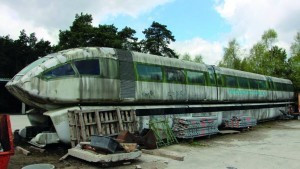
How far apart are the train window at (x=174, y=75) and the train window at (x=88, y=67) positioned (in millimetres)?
4029

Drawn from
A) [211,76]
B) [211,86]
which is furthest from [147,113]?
[211,76]

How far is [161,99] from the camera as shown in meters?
14.1

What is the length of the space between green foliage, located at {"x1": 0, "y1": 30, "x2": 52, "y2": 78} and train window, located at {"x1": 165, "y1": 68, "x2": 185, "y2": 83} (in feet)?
90.2

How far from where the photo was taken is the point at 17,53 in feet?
124

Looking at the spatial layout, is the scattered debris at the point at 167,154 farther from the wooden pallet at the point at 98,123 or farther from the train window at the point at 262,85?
the train window at the point at 262,85

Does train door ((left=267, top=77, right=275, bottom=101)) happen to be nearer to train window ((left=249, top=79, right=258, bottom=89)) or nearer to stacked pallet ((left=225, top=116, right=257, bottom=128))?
train window ((left=249, top=79, right=258, bottom=89))

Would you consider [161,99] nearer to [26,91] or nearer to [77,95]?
[77,95]

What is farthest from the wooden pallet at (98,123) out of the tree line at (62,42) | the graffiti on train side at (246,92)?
the tree line at (62,42)

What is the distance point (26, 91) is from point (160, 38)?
41957mm

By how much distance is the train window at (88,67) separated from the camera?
11320 millimetres

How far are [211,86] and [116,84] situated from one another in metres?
7.38

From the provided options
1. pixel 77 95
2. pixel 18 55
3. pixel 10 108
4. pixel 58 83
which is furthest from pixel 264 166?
pixel 18 55

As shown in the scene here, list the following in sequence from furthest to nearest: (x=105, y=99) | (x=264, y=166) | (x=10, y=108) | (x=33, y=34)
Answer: (x=33, y=34)
(x=10, y=108)
(x=105, y=99)
(x=264, y=166)

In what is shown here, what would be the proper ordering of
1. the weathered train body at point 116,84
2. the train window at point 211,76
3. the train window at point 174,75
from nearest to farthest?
the weathered train body at point 116,84
the train window at point 174,75
the train window at point 211,76
